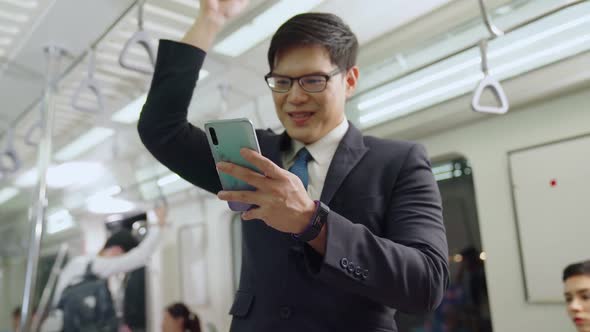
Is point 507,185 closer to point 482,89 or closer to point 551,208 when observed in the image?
point 551,208

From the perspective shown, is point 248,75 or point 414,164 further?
point 248,75

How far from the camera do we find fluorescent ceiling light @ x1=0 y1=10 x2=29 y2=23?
6.88 ft

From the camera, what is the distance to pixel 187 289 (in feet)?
9.76

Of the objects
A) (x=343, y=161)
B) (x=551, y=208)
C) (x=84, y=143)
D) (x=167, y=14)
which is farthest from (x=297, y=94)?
(x=84, y=143)

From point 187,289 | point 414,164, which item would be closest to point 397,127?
point 187,289

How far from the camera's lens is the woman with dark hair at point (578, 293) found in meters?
1.78

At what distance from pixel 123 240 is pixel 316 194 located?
2226mm

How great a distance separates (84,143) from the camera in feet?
11.6

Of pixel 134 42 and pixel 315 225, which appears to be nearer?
pixel 315 225

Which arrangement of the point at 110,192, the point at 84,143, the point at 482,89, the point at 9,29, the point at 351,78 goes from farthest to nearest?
the point at 84,143, the point at 110,192, the point at 9,29, the point at 482,89, the point at 351,78

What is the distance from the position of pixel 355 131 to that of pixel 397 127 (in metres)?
1.74

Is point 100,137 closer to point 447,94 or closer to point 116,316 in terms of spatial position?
point 116,316

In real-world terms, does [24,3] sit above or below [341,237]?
above

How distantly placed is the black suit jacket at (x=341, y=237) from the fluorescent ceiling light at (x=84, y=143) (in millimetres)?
2609
